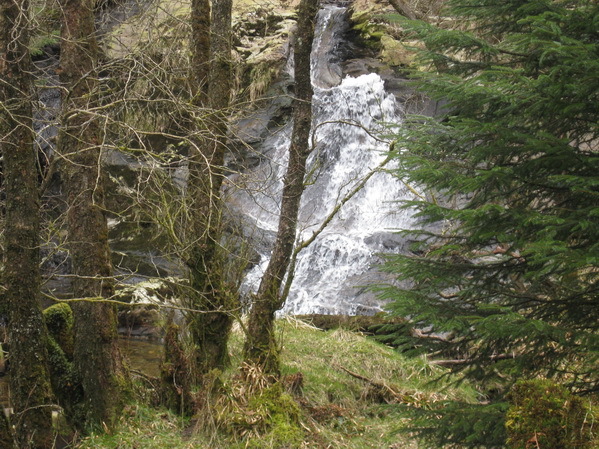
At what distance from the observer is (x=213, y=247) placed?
6.87 meters

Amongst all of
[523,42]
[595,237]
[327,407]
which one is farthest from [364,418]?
[523,42]

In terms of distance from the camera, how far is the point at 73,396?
18.9 feet

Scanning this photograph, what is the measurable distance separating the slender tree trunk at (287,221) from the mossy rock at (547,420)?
157 inches

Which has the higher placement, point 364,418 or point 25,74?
point 25,74

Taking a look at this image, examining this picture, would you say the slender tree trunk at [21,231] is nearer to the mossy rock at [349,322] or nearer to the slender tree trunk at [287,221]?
the slender tree trunk at [287,221]

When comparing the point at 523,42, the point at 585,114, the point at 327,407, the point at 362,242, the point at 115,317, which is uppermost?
the point at 523,42

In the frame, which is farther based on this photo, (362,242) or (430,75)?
(362,242)

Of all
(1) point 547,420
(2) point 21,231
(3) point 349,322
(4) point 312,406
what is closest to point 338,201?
(3) point 349,322

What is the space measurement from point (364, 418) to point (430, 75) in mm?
4183

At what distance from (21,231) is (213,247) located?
8.20 ft

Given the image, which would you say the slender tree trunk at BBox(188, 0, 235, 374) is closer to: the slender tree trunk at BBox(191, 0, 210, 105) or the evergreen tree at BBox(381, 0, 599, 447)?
the slender tree trunk at BBox(191, 0, 210, 105)

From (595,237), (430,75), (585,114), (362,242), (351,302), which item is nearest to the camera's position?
(595,237)

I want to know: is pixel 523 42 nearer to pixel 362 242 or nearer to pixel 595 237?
pixel 595 237

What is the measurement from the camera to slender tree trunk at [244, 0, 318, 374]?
6.78 meters
